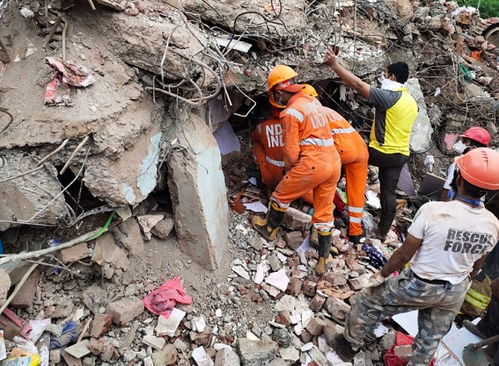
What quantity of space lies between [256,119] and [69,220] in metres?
3.05

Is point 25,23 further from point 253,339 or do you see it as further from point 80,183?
point 253,339

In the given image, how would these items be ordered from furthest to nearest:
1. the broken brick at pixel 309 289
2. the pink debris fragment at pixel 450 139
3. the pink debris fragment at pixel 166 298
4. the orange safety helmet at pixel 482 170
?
1. the pink debris fragment at pixel 450 139
2. the broken brick at pixel 309 289
3. the pink debris fragment at pixel 166 298
4. the orange safety helmet at pixel 482 170

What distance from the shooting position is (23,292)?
3.12 metres

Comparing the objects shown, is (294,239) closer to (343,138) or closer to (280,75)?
(343,138)

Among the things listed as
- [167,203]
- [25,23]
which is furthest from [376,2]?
[25,23]

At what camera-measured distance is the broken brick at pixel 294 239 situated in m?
4.48

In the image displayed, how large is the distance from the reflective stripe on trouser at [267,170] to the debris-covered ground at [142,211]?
34cm

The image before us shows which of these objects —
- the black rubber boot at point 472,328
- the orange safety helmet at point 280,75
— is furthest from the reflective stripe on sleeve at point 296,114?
the black rubber boot at point 472,328

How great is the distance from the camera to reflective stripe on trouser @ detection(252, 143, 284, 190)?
4875 mm

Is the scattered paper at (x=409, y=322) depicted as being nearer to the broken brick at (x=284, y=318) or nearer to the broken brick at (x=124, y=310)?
the broken brick at (x=284, y=318)

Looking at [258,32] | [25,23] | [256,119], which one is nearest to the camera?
[25,23]

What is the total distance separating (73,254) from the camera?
3252 mm

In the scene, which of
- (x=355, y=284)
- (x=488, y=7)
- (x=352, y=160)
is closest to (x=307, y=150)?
(x=352, y=160)

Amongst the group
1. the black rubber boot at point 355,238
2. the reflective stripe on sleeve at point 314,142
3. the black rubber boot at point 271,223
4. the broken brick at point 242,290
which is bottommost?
the black rubber boot at point 355,238
